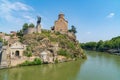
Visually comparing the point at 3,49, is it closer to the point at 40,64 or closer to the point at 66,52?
the point at 40,64

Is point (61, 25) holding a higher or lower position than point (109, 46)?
higher

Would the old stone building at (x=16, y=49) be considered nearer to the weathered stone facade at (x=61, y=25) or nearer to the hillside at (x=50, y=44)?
the hillside at (x=50, y=44)

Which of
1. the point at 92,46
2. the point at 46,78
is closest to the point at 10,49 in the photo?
the point at 46,78

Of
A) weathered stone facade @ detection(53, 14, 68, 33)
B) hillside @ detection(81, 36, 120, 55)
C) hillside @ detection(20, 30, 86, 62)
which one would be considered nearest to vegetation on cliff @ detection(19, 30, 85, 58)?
hillside @ detection(20, 30, 86, 62)

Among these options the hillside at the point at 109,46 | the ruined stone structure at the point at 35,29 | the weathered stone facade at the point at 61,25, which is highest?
the weathered stone facade at the point at 61,25

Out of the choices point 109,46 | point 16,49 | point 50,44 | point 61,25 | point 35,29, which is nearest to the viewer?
point 16,49

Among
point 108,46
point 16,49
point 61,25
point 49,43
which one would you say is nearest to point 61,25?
point 61,25

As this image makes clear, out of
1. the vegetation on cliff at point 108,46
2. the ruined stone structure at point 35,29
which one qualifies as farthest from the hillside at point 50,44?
the vegetation on cliff at point 108,46

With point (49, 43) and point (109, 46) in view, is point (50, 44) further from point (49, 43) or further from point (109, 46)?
point (109, 46)

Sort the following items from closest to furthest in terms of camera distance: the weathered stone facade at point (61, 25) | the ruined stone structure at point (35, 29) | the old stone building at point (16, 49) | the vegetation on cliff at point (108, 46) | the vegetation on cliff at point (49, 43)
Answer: the old stone building at point (16, 49), the vegetation on cliff at point (49, 43), the ruined stone structure at point (35, 29), the weathered stone facade at point (61, 25), the vegetation on cliff at point (108, 46)

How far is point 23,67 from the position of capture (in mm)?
33812

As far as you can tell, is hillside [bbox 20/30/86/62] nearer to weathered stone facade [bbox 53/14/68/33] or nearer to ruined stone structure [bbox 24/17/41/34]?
ruined stone structure [bbox 24/17/41/34]

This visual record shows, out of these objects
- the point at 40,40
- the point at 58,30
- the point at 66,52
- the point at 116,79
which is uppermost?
the point at 58,30

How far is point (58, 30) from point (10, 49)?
20.9 m
